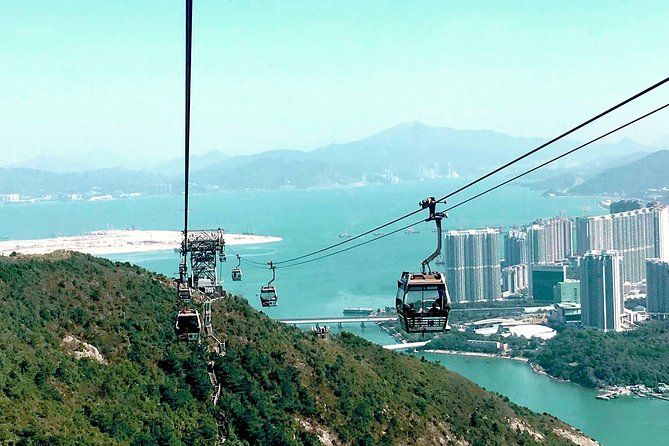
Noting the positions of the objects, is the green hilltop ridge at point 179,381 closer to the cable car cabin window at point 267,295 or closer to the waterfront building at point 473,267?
the cable car cabin window at point 267,295

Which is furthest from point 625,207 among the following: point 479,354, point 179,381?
point 179,381

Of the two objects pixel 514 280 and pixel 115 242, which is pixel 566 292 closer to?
pixel 514 280

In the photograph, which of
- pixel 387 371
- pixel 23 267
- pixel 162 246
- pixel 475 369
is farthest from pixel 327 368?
pixel 162 246

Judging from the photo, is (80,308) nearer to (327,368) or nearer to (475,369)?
(327,368)

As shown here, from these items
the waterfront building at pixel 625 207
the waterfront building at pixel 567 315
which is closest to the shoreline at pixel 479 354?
the waterfront building at pixel 567 315

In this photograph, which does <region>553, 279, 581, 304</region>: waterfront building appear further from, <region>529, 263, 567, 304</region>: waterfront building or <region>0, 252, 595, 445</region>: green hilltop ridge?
<region>0, 252, 595, 445</region>: green hilltop ridge

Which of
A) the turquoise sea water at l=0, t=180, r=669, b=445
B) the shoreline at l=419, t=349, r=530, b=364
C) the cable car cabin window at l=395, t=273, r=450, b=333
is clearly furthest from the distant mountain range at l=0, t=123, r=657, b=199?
the cable car cabin window at l=395, t=273, r=450, b=333

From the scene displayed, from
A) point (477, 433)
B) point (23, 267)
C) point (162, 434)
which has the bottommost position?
point (477, 433)
